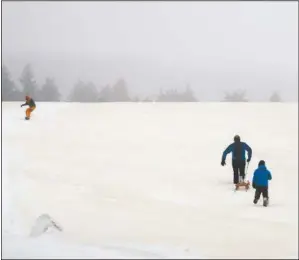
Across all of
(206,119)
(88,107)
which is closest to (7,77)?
(88,107)

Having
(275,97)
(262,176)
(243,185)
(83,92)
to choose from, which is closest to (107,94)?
(83,92)

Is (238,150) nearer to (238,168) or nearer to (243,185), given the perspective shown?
(238,168)

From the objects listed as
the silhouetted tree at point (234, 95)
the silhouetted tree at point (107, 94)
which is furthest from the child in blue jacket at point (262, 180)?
the silhouetted tree at point (107, 94)

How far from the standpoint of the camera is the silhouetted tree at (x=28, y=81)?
55.1 meters

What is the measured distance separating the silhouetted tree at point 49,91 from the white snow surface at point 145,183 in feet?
118

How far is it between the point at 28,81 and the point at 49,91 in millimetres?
3933

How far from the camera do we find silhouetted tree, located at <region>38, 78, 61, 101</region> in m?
59.4

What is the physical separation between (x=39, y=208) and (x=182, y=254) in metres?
3.83

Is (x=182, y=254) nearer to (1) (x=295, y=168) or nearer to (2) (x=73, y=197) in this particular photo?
(2) (x=73, y=197)

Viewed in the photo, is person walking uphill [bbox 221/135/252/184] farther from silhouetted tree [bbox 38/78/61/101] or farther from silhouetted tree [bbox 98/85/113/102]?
silhouetted tree [bbox 98/85/113/102]

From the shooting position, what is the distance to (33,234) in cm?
885

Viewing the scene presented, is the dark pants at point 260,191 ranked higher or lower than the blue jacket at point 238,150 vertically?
lower

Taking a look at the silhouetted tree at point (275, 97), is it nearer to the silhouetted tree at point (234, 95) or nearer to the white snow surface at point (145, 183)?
the silhouetted tree at point (234, 95)

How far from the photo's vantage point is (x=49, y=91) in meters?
60.0
